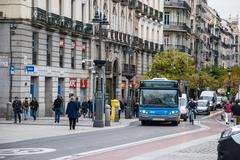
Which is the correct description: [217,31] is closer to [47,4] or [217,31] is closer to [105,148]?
[47,4]

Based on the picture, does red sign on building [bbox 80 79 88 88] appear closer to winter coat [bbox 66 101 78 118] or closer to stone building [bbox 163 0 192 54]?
winter coat [bbox 66 101 78 118]

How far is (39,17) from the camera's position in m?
47.9

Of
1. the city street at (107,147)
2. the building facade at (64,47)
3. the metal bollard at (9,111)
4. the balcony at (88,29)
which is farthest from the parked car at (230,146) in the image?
the balcony at (88,29)

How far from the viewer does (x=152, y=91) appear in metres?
41.4

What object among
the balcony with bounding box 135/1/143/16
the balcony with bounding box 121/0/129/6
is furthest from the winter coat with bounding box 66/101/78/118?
the balcony with bounding box 135/1/143/16

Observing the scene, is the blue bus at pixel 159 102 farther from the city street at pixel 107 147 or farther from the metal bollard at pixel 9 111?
the city street at pixel 107 147

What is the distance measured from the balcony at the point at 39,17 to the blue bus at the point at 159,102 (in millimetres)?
9682

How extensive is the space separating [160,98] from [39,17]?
37.6 ft

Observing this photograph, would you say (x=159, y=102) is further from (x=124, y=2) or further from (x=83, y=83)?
(x=124, y=2)

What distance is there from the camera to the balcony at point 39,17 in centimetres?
4694

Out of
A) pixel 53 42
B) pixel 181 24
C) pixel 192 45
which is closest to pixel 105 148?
pixel 53 42

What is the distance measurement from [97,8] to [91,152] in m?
42.2

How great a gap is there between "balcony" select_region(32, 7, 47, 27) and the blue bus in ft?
31.8

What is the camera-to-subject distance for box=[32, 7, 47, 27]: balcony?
4694 centimetres
